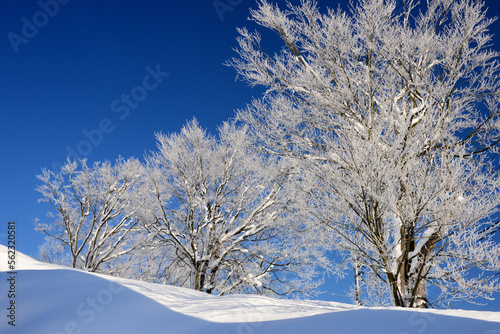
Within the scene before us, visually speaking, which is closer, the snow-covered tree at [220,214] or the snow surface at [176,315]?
the snow surface at [176,315]

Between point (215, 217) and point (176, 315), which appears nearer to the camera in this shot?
point (176, 315)

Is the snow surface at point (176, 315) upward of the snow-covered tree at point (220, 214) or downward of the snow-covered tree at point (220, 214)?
downward

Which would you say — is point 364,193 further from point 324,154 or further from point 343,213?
point 324,154

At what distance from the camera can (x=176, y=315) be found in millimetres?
2836

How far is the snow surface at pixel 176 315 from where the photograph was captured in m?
2.33

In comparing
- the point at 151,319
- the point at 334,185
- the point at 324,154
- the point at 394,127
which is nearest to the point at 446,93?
the point at 394,127

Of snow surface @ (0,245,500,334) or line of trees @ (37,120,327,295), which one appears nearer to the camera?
snow surface @ (0,245,500,334)

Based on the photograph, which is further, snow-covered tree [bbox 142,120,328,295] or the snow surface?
snow-covered tree [bbox 142,120,328,295]

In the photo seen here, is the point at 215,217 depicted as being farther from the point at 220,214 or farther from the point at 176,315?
the point at 176,315

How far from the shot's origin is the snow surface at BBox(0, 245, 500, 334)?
2328 millimetres

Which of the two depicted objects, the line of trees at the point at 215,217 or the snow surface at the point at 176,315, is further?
the line of trees at the point at 215,217

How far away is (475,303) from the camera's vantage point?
457cm

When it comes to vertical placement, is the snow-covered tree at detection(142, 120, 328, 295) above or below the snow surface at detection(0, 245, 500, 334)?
above

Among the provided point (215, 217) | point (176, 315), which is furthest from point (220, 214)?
point (176, 315)
